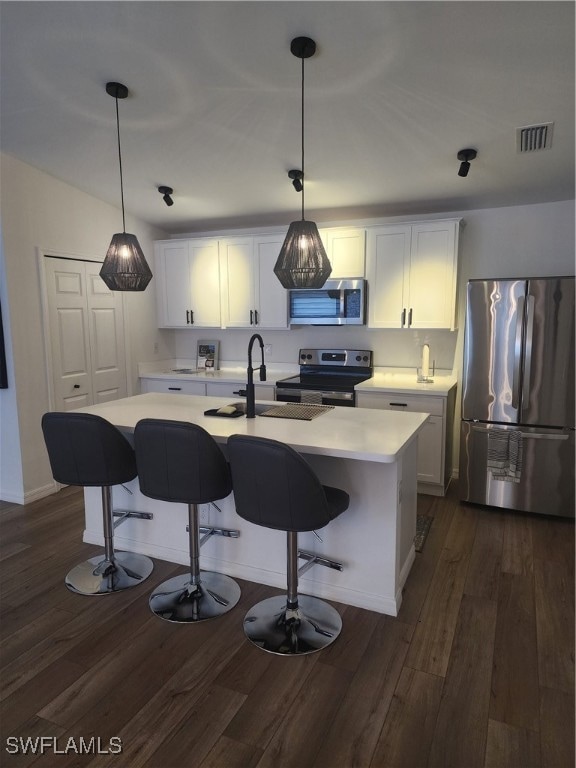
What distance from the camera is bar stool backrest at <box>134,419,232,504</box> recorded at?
2094 millimetres

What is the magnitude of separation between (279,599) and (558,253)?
3.41 meters

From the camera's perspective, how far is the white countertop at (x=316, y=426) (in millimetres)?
2023

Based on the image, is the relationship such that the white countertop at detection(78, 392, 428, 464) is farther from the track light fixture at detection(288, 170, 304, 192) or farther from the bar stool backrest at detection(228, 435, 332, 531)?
the track light fixture at detection(288, 170, 304, 192)

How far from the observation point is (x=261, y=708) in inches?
70.2

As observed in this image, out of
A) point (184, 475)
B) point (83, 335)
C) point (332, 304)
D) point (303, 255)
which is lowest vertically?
point (184, 475)

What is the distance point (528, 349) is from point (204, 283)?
3067 millimetres

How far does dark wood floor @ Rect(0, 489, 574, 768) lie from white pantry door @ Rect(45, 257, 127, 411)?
5.99 feet

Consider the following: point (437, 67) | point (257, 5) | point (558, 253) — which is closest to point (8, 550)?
point (257, 5)

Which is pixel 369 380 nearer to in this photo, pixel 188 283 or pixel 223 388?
pixel 223 388

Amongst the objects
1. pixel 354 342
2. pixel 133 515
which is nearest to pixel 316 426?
pixel 133 515

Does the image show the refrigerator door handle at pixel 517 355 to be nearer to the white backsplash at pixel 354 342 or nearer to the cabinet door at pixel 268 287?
the white backsplash at pixel 354 342

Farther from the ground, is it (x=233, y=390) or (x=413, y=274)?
(x=413, y=274)

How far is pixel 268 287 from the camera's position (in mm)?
4570

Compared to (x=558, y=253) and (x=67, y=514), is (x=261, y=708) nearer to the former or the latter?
(x=67, y=514)
